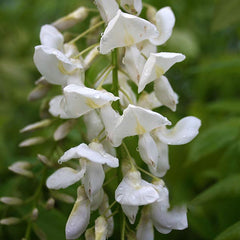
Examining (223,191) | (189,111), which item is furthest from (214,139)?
(189,111)

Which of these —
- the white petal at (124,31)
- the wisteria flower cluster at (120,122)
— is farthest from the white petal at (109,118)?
Answer: the white petal at (124,31)

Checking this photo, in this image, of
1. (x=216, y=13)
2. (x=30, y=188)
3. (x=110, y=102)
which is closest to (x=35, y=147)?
(x=30, y=188)

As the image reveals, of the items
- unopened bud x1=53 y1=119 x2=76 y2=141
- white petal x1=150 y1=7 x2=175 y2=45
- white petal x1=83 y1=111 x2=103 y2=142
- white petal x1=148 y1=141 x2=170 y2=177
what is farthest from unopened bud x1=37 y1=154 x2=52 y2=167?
white petal x1=150 y1=7 x2=175 y2=45

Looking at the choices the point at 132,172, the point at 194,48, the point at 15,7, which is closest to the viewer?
the point at 132,172

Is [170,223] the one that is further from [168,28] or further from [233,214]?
[168,28]

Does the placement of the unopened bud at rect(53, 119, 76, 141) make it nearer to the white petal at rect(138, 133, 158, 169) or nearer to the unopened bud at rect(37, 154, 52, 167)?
the unopened bud at rect(37, 154, 52, 167)

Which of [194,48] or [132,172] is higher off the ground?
[132,172]
